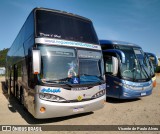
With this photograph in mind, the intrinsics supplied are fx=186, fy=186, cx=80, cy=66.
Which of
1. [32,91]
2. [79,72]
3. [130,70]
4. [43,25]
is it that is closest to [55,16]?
[43,25]

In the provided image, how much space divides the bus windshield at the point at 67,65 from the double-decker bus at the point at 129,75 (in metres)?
2.38

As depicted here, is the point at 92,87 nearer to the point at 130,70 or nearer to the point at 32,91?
the point at 32,91

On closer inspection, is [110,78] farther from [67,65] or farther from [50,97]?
[50,97]

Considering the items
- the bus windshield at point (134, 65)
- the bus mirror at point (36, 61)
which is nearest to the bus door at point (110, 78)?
the bus windshield at point (134, 65)

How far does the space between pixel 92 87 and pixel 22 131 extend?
2.59 metres

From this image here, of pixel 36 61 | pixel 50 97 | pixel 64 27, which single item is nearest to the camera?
pixel 36 61

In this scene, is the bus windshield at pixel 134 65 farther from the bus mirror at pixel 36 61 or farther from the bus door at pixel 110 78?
the bus mirror at pixel 36 61

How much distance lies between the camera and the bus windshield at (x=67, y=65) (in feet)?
18.5

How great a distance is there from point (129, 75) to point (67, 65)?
14.1 ft

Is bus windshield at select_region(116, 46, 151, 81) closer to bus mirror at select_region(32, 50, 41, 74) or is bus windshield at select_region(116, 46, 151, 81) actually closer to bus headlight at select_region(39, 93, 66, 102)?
bus headlight at select_region(39, 93, 66, 102)

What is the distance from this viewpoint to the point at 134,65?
952 cm

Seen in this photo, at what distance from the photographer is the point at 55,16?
22.0ft

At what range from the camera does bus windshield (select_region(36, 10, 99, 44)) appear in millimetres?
6168

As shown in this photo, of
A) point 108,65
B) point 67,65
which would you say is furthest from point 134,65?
point 67,65
